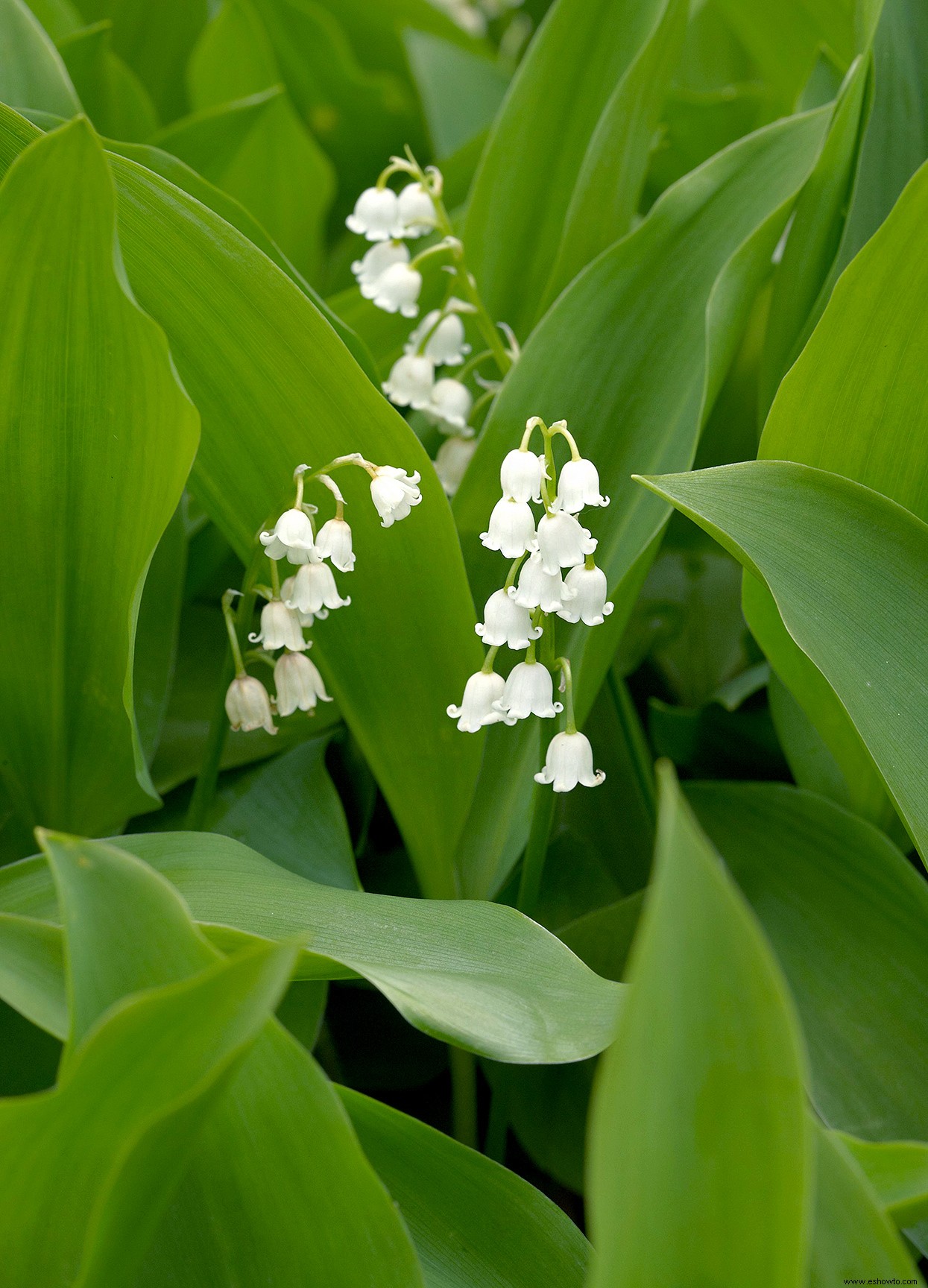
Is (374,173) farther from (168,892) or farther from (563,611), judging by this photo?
(168,892)

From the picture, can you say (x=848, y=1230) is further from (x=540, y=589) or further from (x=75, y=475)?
Answer: (x=75, y=475)

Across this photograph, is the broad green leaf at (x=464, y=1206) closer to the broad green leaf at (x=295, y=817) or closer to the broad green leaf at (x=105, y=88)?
the broad green leaf at (x=295, y=817)

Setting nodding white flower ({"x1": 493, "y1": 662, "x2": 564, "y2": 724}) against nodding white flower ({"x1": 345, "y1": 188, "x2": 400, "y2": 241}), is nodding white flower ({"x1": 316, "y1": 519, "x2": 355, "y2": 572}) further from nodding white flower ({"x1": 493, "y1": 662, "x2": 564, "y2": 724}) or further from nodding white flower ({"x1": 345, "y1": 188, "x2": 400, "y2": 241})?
nodding white flower ({"x1": 345, "y1": 188, "x2": 400, "y2": 241})

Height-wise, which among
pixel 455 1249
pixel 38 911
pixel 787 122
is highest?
pixel 787 122

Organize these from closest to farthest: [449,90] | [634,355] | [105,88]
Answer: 1. [634,355]
2. [105,88]
3. [449,90]

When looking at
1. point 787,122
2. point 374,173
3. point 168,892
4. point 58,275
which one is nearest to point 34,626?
point 58,275

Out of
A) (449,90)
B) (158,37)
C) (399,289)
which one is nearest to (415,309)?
(399,289)
